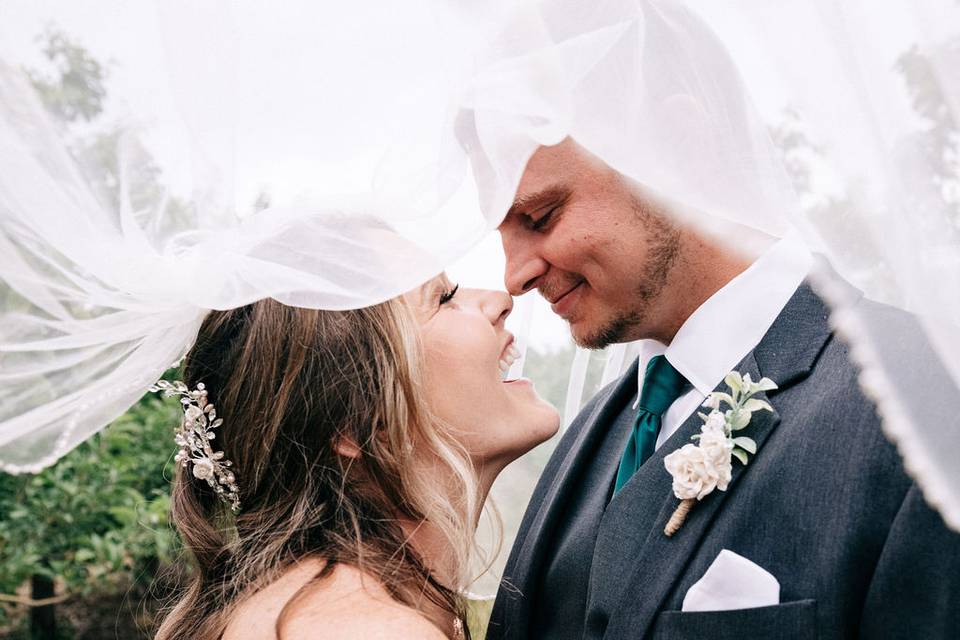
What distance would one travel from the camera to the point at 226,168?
1.82m

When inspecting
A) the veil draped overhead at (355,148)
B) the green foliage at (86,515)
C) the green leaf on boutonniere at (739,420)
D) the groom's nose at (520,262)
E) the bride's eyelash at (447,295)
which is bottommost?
the green foliage at (86,515)

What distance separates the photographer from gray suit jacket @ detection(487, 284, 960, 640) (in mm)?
1668

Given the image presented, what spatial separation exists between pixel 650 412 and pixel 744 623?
731 millimetres

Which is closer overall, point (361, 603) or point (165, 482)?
point (361, 603)

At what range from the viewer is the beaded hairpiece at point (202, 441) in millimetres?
2668

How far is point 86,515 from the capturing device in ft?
15.6

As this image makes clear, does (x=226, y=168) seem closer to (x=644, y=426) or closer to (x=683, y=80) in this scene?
(x=683, y=80)

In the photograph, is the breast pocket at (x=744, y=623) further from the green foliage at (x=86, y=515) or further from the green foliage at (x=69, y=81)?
the green foliage at (x=86, y=515)

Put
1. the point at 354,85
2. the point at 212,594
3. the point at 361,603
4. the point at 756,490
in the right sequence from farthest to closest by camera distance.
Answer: the point at 212,594, the point at 361,603, the point at 756,490, the point at 354,85

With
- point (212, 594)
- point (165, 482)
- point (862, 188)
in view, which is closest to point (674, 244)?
point (862, 188)

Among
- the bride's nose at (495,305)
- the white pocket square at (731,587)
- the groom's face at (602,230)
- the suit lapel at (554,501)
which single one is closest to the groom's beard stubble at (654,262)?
the groom's face at (602,230)

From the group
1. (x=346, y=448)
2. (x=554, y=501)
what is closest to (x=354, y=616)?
(x=346, y=448)

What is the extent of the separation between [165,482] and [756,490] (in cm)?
424

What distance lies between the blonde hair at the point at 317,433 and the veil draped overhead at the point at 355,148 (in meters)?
0.52
